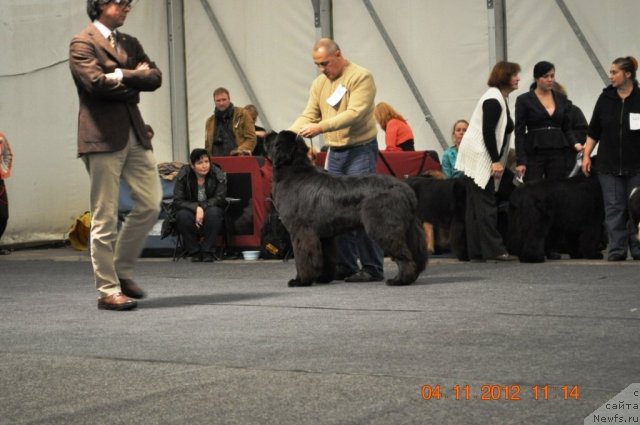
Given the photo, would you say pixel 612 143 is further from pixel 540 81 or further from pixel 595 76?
pixel 595 76

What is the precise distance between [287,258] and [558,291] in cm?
394

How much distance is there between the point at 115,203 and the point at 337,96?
6.37ft

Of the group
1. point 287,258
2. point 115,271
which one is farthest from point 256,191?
point 115,271

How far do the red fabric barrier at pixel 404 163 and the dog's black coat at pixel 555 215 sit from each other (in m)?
1.69

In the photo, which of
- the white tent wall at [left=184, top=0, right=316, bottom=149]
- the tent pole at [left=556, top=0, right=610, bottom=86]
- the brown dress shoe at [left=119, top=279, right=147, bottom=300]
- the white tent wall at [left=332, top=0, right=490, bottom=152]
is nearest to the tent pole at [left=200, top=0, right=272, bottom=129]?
the white tent wall at [left=184, top=0, right=316, bottom=149]

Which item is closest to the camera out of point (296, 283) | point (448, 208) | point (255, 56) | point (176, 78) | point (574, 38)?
point (296, 283)

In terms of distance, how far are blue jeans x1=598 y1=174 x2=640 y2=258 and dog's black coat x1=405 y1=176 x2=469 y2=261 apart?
3.80ft

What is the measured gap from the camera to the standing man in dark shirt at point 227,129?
12398 millimetres

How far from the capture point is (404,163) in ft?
36.3

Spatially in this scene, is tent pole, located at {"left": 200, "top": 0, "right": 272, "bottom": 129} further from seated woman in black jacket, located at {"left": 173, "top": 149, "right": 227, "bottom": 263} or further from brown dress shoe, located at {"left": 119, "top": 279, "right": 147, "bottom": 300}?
brown dress shoe, located at {"left": 119, "top": 279, "right": 147, "bottom": 300}

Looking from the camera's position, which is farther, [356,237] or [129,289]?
[356,237]

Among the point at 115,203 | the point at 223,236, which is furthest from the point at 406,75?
the point at 115,203

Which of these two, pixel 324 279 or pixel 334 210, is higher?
pixel 334 210

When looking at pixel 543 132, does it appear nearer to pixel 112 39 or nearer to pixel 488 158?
pixel 488 158
